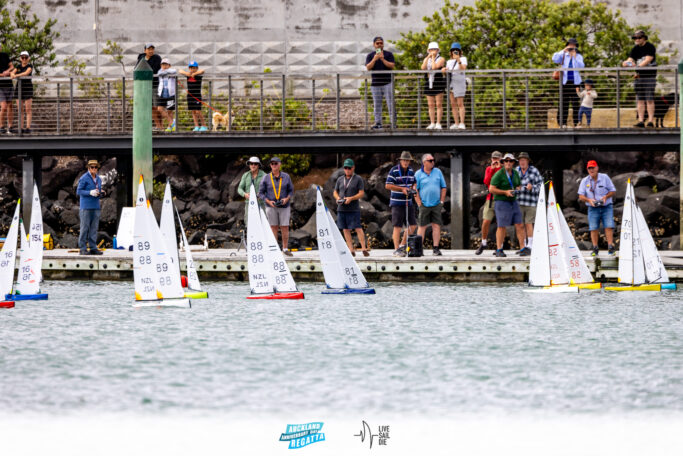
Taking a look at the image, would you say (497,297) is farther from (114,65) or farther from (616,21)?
(114,65)

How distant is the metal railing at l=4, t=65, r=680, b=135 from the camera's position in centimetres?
3005

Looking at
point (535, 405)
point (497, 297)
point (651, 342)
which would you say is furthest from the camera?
point (497, 297)

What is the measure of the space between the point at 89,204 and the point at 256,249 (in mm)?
5987

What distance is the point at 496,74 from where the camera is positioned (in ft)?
101

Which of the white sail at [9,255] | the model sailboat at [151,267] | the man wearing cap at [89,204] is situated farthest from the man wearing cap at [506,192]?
the white sail at [9,255]

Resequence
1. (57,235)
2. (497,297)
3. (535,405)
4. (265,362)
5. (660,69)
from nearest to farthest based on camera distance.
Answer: (535,405) → (265,362) → (497,297) → (660,69) → (57,235)

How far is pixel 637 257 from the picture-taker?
24.3m

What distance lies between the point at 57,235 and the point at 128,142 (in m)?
12.0

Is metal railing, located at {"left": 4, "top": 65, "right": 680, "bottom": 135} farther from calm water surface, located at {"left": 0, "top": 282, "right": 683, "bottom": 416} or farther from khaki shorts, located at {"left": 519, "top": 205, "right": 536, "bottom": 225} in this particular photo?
calm water surface, located at {"left": 0, "top": 282, "right": 683, "bottom": 416}

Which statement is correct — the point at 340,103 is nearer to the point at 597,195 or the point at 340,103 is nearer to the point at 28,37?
the point at 597,195

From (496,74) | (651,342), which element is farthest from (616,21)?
(651,342)

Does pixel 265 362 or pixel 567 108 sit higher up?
pixel 567 108

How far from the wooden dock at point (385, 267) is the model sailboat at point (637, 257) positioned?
0.84 metres

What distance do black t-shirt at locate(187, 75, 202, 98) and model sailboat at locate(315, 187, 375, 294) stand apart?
8.03 meters
